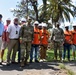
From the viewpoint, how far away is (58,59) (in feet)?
53.4

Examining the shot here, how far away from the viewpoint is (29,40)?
13.4m

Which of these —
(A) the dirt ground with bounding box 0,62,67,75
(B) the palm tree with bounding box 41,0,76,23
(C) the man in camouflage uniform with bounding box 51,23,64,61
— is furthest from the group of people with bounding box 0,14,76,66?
(B) the palm tree with bounding box 41,0,76,23

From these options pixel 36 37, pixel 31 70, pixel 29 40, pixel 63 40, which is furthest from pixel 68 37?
pixel 31 70

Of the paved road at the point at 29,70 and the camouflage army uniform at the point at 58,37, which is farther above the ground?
the camouflage army uniform at the point at 58,37

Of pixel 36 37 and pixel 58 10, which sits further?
pixel 58 10

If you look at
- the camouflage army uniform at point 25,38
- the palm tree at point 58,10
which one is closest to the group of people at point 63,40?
the camouflage army uniform at point 25,38

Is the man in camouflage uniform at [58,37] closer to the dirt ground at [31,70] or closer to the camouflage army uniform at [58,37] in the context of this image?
the camouflage army uniform at [58,37]

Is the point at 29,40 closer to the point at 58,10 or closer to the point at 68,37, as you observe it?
the point at 68,37

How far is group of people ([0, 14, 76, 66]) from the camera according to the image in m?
13.4

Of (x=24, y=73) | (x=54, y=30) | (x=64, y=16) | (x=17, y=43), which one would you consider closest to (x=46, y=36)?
(x=54, y=30)

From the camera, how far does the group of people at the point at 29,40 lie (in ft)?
43.9

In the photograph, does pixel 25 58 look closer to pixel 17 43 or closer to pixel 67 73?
pixel 17 43

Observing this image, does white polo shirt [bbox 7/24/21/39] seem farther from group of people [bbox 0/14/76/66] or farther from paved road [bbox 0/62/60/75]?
paved road [bbox 0/62/60/75]

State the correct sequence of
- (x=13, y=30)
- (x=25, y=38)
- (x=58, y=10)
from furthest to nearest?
(x=58, y=10), (x=13, y=30), (x=25, y=38)
